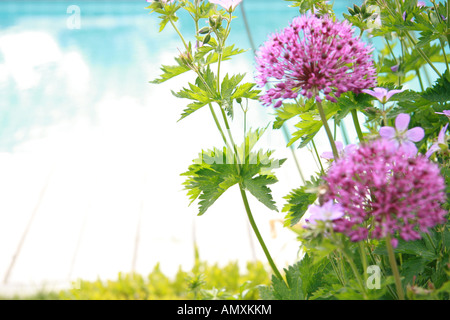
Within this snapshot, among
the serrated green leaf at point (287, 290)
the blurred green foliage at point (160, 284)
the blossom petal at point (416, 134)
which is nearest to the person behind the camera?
the blossom petal at point (416, 134)

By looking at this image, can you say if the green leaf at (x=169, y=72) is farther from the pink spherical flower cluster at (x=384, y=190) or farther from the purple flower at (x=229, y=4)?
the pink spherical flower cluster at (x=384, y=190)

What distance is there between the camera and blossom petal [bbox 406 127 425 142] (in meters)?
0.58

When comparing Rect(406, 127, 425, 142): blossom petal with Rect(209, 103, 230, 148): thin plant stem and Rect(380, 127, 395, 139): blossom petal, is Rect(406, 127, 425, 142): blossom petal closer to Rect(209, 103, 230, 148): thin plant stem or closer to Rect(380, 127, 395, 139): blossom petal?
Rect(380, 127, 395, 139): blossom petal

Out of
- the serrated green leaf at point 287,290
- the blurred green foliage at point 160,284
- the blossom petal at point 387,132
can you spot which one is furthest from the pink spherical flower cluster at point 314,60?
the blurred green foliage at point 160,284

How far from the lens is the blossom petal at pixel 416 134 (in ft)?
1.90

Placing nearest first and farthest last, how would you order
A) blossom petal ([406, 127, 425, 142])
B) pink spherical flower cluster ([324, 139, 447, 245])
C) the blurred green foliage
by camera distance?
pink spherical flower cluster ([324, 139, 447, 245]) < blossom petal ([406, 127, 425, 142]) < the blurred green foliage

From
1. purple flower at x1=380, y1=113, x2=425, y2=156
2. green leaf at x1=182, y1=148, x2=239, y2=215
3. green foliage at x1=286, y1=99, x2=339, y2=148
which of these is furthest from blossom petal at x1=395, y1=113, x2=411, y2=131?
green leaf at x1=182, y1=148, x2=239, y2=215

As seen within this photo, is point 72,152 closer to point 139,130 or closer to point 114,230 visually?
point 139,130

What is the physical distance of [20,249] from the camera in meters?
3.80

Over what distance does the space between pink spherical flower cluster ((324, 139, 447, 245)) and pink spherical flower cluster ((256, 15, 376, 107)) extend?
0.17 meters

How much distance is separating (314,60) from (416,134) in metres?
0.20

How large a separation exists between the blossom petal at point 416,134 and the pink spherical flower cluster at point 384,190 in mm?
91

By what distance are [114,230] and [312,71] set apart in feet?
12.6
